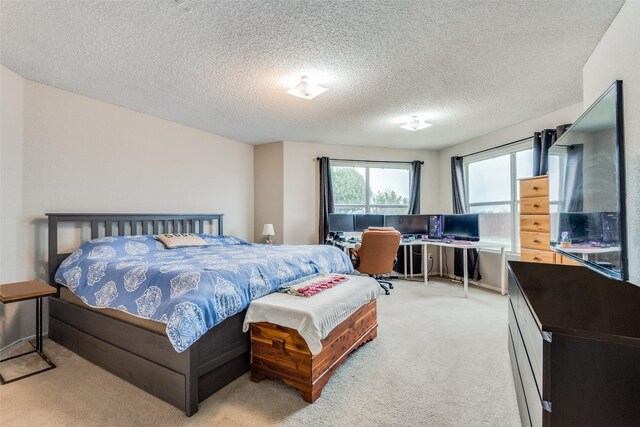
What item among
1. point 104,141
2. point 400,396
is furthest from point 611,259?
point 104,141

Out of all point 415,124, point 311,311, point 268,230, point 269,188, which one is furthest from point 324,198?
point 311,311

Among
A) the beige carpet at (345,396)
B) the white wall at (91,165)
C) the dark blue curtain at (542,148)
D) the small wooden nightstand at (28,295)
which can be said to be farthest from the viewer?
the dark blue curtain at (542,148)

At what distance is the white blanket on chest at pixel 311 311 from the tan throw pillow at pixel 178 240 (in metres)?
1.77

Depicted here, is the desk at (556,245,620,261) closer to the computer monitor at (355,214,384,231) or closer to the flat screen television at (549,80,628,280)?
the flat screen television at (549,80,628,280)

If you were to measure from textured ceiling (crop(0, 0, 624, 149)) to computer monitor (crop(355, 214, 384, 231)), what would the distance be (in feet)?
6.68

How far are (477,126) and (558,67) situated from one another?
5.82 ft

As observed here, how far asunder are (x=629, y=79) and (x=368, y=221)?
383cm

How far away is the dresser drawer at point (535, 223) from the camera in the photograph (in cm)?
331

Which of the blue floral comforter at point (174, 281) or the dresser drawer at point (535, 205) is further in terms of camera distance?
the dresser drawer at point (535, 205)

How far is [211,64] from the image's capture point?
2.51 meters

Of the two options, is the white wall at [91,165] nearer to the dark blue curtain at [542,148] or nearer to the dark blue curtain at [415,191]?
the dark blue curtain at [415,191]

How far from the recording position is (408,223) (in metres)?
5.26

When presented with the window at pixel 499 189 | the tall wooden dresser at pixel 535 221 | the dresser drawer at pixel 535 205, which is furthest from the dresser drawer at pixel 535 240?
the window at pixel 499 189

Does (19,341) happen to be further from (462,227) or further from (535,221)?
(462,227)
